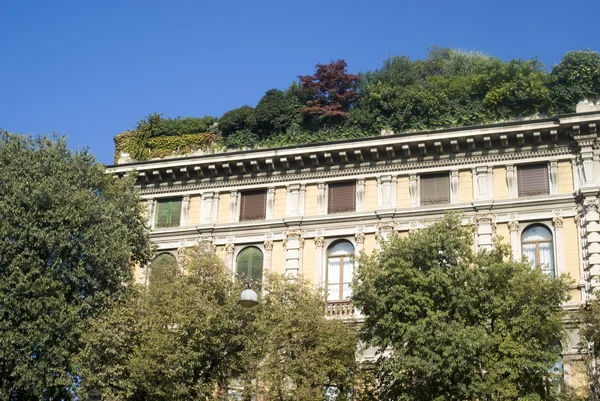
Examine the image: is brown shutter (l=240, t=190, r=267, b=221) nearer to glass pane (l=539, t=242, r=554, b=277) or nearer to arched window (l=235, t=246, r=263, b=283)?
arched window (l=235, t=246, r=263, b=283)

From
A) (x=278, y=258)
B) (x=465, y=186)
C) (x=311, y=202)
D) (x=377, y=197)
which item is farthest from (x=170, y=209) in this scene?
(x=465, y=186)

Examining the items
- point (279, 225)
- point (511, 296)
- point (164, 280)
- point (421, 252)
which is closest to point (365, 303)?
point (421, 252)

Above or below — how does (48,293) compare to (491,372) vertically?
above

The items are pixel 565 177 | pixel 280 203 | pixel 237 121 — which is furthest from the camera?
pixel 237 121

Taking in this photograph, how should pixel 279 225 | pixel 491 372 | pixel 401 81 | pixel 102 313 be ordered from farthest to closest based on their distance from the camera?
pixel 401 81
pixel 279 225
pixel 102 313
pixel 491 372

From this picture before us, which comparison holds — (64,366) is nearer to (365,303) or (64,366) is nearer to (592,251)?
(365,303)

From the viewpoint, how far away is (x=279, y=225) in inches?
1624

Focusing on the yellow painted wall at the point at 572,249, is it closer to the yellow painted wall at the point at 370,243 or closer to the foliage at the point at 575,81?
the foliage at the point at 575,81

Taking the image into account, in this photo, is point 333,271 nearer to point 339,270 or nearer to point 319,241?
point 339,270

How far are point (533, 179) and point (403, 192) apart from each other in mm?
5248

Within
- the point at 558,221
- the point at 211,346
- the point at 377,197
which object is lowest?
the point at 211,346

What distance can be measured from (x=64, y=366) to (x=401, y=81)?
76.8ft

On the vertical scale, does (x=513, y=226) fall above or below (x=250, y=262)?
above

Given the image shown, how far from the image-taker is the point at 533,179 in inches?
1535
